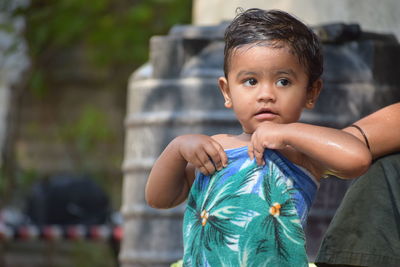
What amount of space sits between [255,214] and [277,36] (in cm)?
43

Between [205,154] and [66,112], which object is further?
[66,112]

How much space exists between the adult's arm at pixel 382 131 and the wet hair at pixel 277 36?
17 centimetres

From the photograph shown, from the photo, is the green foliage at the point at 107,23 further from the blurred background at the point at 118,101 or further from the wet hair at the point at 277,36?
the wet hair at the point at 277,36

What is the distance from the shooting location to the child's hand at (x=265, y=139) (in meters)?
2.19

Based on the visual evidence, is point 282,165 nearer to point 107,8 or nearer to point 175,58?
point 175,58

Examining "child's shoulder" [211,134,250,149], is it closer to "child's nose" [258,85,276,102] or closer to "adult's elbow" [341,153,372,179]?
"child's nose" [258,85,276,102]

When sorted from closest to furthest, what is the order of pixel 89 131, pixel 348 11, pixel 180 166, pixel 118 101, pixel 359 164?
pixel 359 164, pixel 180 166, pixel 348 11, pixel 89 131, pixel 118 101

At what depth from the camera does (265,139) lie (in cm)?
220

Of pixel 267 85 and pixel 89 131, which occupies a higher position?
pixel 267 85

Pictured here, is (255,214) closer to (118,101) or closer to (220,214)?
(220,214)

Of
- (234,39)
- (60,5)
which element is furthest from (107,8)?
(234,39)

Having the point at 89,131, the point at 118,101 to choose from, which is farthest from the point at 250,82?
the point at 118,101

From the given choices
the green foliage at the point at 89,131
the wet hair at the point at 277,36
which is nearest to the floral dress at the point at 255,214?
the wet hair at the point at 277,36

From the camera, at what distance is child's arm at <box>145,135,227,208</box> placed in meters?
2.29
